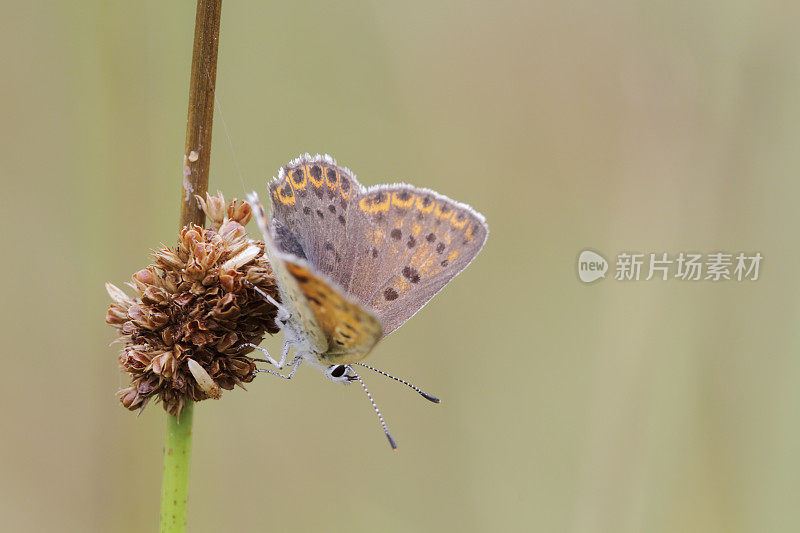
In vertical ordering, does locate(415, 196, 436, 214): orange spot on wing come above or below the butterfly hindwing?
above

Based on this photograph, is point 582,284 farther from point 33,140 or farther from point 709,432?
point 33,140

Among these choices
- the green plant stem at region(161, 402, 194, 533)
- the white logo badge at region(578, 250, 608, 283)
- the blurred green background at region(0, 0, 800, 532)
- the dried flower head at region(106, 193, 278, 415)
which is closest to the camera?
the green plant stem at region(161, 402, 194, 533)

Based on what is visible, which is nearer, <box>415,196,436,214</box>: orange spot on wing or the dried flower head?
the dried flower head

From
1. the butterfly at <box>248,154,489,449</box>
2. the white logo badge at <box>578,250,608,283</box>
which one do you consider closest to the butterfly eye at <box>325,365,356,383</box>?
the butterfly at <box>248,154,489,449</box>

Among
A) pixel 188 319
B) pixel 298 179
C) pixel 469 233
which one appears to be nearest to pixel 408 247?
pixel 469 233

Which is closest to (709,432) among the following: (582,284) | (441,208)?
(582,284)

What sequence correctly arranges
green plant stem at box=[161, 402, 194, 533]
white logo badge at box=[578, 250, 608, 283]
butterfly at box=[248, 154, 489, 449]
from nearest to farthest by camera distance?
1. green plant stem at box=[161, 402, 194, 533]
2. butterfly at box=[248, 154, 489, 449]
3. white logo badge at box=[578, 250, 608, 283]

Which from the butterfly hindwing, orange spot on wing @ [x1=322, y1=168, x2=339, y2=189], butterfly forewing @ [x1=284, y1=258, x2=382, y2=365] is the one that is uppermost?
orange spot on wing @ [x1=322, y1=168, x2=339, y2=189]

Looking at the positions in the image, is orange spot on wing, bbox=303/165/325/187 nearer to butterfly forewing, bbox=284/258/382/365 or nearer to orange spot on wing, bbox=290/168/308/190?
orange spot on wing, bbox=290/168/308/190
